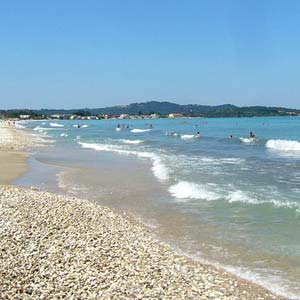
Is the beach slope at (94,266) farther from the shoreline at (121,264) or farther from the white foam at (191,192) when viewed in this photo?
the white foam at (191,192)

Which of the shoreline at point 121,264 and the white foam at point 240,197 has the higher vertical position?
the shoreline at point 121,264

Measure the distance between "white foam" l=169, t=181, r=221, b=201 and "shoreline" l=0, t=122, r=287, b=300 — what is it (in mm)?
4442

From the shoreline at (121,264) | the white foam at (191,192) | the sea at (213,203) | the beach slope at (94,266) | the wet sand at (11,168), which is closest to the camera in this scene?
the beach slope at (94,266)

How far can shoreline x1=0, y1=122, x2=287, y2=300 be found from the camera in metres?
8.23

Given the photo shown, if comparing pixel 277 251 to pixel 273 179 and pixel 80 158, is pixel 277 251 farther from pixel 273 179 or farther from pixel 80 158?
pixel 80 158

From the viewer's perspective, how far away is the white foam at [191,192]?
1867 centimetres

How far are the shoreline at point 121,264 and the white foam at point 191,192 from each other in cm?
444

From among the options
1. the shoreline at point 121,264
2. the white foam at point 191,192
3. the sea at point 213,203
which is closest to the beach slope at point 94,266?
the shoreline at point 121,264

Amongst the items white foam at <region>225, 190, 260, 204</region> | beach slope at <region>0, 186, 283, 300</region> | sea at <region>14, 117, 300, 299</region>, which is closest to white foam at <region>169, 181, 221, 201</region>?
sea at <region>14, 117, 300, 299</region>

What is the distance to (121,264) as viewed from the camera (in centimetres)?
973

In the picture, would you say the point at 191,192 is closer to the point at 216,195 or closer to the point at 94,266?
the point at 216,195

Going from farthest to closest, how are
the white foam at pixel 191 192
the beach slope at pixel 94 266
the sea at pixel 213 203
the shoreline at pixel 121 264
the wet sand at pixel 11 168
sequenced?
1. the wet sand at pixel 11 168
2. the white foam at pixel 191 192
3. the sea at pixel 213 203
4. the shoreline at pixel 121 264
5. the beach slope at pixel 94 266

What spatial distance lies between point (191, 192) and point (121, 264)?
10164 mm

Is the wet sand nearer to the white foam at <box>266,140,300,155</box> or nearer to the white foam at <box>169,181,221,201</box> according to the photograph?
the white foam at <box>169,181,221,201</box>
